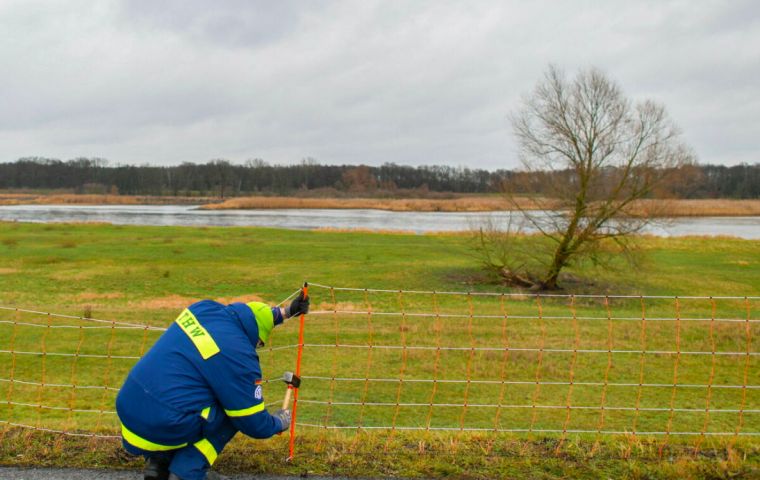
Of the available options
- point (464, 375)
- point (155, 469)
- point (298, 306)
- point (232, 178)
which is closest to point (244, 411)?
point (155, 469)

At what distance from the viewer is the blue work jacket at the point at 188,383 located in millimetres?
3666

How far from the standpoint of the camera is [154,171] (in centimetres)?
17875

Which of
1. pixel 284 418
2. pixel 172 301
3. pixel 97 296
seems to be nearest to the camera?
pixel 284 418

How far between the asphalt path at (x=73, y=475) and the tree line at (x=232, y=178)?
485 ft

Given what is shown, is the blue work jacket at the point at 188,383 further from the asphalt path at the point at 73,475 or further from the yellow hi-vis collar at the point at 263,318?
the asphalt path at the point at 73,475

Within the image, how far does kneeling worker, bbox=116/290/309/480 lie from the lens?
145 inches

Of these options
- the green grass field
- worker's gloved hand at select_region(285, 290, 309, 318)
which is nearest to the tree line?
the green grass field

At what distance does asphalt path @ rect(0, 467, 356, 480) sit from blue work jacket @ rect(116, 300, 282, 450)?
1.16m

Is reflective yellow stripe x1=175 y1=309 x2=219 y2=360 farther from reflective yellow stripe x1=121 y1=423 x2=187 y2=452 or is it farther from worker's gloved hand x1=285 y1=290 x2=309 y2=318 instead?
worker's gloved hand x1=285 y1=290 x2=309 y2=318

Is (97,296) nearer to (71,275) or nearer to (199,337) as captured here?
(71,275)

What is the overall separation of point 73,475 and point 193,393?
191 centimetres

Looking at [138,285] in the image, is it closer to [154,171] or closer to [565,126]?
[565,126]

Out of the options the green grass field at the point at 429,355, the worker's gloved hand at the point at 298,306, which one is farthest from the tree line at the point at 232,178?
the worker's gloved hand at the point at 298,306

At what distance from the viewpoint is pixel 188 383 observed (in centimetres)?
369
